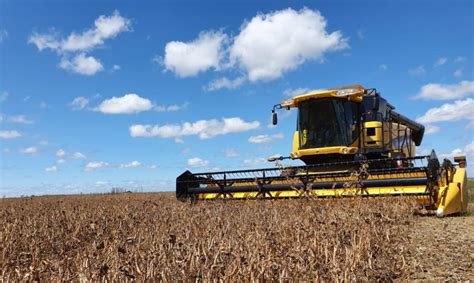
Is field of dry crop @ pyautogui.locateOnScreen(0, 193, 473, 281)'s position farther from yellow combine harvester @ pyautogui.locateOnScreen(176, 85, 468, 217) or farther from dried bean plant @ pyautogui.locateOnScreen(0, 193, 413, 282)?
yellow combine harvester @ pyautogui.locateOnScreen(176, 85, 468, 217)

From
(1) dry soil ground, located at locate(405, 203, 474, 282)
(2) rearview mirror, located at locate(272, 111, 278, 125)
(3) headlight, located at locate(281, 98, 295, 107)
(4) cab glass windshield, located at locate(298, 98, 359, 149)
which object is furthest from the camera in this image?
(3) headlight, located at locate(281, 98, 295, 107)

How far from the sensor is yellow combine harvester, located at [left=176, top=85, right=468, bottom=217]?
805 cm

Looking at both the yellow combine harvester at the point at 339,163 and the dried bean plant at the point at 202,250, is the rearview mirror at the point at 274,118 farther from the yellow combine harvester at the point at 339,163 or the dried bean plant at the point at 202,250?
the dried bean plant at the point at 202,250

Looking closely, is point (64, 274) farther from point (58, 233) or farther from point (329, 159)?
point (329, 159)

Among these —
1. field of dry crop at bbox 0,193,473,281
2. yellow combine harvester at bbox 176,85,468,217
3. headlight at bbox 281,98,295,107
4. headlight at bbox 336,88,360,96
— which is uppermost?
headlight at bbox 336,88,360,96

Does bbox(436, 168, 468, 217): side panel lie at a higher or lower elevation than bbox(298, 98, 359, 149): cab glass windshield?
lower

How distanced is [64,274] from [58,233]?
2479 mm

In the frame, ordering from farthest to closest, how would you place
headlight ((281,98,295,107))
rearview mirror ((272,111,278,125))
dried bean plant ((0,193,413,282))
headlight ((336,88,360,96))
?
headlight ((281,98,295,107)) < rearview mirror ((272,111,278,125)) < headlight ((336,88,360,96)) < dried bean plant ((0,193,413,282))

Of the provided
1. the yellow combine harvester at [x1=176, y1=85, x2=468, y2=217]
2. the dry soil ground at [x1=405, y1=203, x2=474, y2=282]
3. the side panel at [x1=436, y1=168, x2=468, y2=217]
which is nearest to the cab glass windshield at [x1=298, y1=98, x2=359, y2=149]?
the yellow combine harvester at [x1=176, y1=85, x2=468, y2=217]

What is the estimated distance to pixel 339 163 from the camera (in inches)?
333

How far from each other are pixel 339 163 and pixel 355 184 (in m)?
0.57

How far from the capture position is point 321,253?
3.08m

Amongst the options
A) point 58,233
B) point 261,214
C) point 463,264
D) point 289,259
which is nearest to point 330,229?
point 463,264

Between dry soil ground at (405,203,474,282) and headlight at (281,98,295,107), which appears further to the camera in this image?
headlight at (281,98,295,107)
